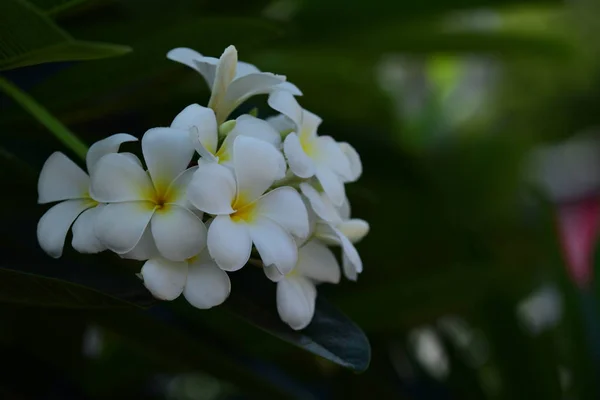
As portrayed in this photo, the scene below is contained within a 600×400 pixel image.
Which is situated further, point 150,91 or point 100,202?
point 150,91

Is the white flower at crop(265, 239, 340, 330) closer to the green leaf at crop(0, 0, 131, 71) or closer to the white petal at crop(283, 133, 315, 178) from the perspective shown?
the white petal at crop(283, 133, 315, 178)

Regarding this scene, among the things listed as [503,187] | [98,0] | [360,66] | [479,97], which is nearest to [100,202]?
[98,0]

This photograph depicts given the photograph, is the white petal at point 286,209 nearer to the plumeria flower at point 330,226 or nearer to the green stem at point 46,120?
the plumeria flower at point 330,226

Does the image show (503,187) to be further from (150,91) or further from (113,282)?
(113,282)

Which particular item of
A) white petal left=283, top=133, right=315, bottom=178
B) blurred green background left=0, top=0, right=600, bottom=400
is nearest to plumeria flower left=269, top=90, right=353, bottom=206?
white petal left=283, top=133, right=315, bottom=178

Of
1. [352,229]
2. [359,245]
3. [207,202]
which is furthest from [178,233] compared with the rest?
[359,245]
